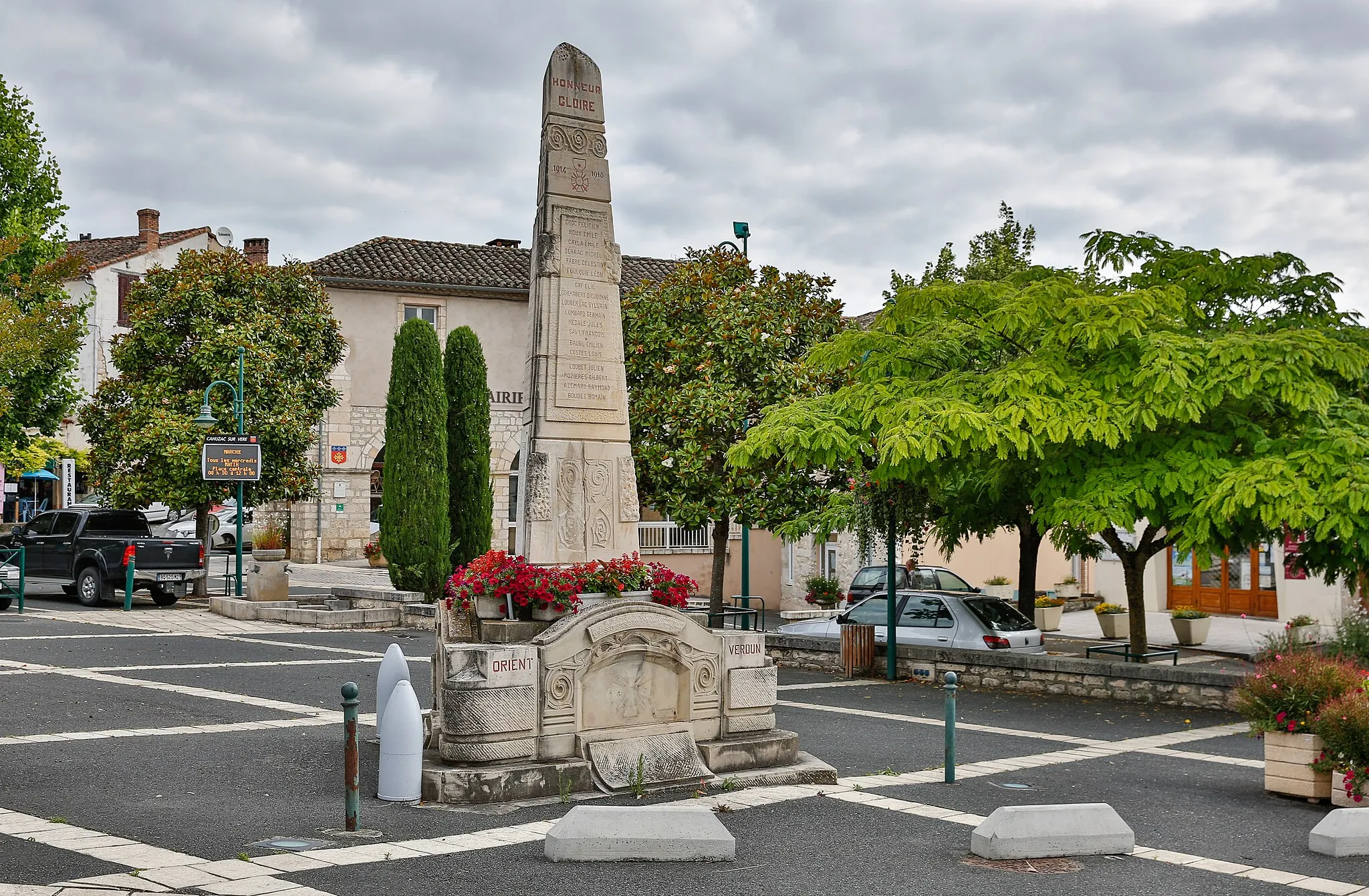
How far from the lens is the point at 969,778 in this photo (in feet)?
33.7

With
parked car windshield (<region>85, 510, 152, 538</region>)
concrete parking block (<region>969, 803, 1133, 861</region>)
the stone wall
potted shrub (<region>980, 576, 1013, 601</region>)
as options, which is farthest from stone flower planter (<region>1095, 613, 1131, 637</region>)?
parked car windshield (<region>85, 510, 152, 538</region>)

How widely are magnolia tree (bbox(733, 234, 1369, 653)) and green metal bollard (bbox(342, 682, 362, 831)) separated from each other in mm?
7286

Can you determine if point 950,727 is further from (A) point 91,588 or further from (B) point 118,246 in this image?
(B) point 118,246

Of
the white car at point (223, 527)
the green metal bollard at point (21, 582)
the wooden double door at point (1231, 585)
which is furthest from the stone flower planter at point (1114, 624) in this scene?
the white car at point (223, 527)

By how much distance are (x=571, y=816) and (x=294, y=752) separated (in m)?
3.89

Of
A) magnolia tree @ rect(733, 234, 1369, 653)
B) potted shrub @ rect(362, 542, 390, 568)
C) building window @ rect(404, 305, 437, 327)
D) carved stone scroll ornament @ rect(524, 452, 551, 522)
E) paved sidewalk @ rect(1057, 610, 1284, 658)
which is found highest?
building window @ rect(404, 305, 437, 327)

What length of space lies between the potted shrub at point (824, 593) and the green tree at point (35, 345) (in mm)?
15437

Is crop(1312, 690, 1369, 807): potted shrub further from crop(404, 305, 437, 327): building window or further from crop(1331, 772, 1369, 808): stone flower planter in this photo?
crop(404, 305, 437, 327): building window

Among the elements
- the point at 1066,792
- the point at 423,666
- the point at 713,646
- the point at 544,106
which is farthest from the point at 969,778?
the point at 423,666

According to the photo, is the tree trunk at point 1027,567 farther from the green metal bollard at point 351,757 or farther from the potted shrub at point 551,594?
the green metal bollard at point 351,757

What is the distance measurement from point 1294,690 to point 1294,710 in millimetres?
167

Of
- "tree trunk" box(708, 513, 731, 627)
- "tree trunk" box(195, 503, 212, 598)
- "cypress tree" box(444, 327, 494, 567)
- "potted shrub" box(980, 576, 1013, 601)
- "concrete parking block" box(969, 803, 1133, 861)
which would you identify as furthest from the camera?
"potted shrub" box(980, 576, 1013, 601)

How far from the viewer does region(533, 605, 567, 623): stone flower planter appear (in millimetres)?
9695

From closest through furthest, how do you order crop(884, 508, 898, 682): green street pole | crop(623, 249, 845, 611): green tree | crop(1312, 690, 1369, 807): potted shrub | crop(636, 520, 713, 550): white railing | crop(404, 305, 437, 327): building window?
crop(1312, 690, 1369, 807): potted shrub → crop(884, 508, 898, 682): green street pole → crop(623, 249, 845, 611): green tree → crop(636, 520, 713, 550): white railing → crop(404, 305, 437, 327): building window
